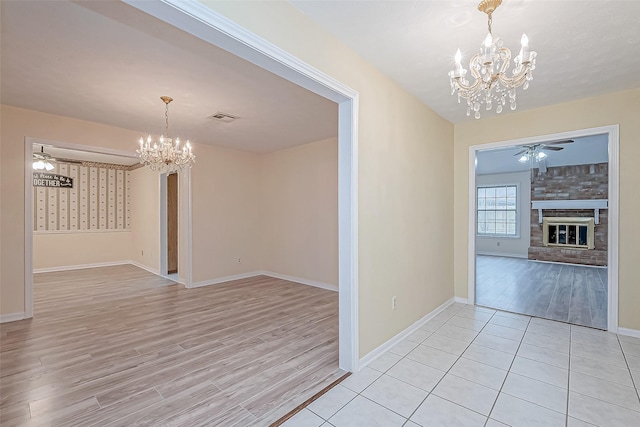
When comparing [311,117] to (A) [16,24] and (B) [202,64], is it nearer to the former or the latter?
(B) [202,64]

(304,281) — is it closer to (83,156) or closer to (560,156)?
(83,156)

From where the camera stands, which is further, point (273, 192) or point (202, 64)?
point (273, 192)

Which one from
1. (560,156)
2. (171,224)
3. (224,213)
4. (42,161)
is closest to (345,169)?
(224,213)

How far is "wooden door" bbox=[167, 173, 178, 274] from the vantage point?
6441mm

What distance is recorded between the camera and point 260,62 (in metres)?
1.77

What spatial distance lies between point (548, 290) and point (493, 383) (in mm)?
3740

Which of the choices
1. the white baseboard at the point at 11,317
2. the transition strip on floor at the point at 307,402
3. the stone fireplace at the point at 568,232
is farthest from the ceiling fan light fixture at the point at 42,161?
the stone fireplace at the point at 568,232

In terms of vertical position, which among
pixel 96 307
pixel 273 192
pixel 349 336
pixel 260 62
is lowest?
pixel 96 307

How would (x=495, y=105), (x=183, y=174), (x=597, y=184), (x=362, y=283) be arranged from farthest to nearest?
(x=597, y=184)
(x=183, y=174)
(x=495, y=105)
(x=362, y=283)

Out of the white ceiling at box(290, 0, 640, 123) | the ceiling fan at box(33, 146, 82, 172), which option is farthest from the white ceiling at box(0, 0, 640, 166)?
the ceiling fan at box(33, 146, 82, 172)

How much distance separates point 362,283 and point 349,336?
0.45 meters

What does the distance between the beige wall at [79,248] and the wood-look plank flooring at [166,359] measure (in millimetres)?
2720

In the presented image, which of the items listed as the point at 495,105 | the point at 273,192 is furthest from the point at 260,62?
the point at 273,192

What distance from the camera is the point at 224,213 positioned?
18.7 ft
